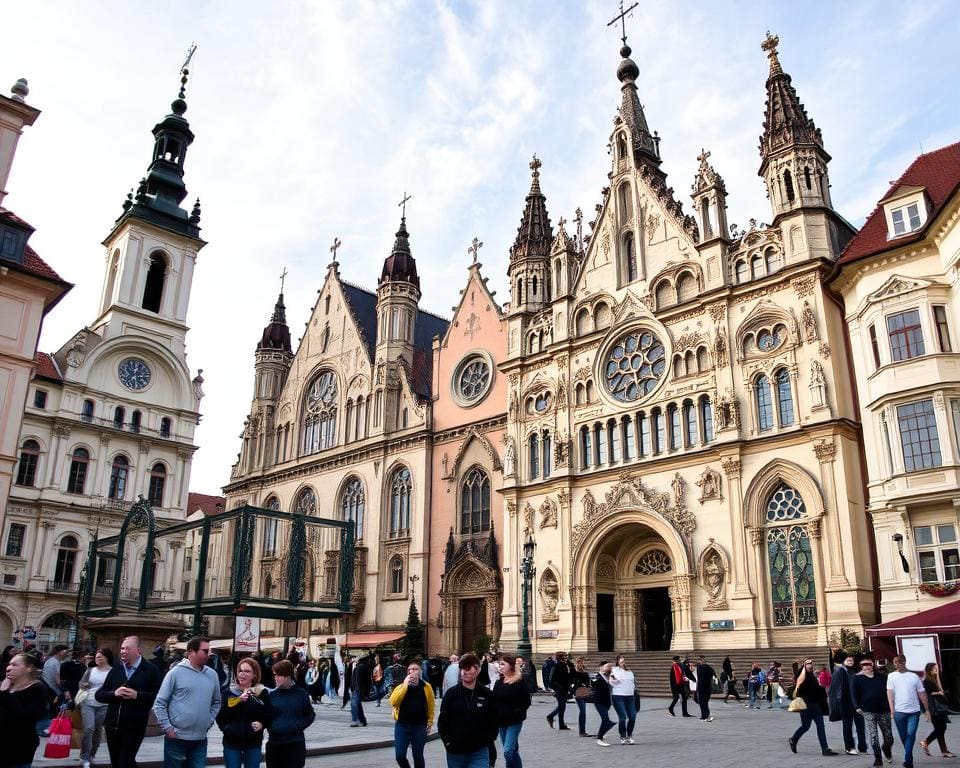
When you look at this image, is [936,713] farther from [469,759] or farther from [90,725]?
[90,725]

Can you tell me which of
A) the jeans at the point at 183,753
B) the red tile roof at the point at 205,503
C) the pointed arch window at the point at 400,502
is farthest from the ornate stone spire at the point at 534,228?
the red tile roof at the point at 205,503

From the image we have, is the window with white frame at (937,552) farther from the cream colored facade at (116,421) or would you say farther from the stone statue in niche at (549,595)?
the cream colored facade at (116,421)

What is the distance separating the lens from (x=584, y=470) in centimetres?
3662

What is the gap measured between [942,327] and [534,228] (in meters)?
22.2

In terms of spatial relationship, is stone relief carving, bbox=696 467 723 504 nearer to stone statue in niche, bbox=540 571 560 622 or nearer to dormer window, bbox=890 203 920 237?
stone statue in niche, bbox=540 571 560 622

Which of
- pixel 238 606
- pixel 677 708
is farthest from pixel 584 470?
pixel 238 606

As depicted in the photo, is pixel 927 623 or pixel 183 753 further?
pixel 927 623

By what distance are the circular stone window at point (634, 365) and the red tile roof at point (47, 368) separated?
3146 cm

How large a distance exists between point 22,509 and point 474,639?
83.3 ft

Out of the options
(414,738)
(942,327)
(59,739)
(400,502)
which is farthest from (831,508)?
(400,502)

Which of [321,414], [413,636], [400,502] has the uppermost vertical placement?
[321,414]

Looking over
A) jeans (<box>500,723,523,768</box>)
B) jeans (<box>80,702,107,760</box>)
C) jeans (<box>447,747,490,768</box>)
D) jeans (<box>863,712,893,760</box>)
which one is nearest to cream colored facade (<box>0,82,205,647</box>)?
jeans (<box>80,702,107,760</box>)

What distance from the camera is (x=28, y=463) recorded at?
45.7 metres

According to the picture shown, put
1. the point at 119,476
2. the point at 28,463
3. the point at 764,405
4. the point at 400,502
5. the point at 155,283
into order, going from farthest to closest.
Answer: the point at 155,283
the point at 119,476
the point at 400,502
the point at 28,463
the point at 764,405
